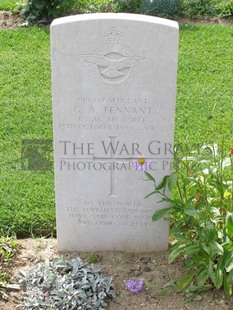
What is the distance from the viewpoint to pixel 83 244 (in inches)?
173

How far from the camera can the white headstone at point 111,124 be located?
149 inches

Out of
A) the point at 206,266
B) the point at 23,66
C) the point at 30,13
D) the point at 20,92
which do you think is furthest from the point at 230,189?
the point at 30,13

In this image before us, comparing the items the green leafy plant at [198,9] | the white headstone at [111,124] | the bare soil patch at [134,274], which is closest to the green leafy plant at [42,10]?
the green leafy plant at [198,9]

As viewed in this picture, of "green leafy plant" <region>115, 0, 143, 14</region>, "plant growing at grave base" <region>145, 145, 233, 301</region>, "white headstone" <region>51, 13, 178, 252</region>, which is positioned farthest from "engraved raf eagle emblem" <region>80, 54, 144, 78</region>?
"green leafy plant" <region>115, 0, 143, 14</region>

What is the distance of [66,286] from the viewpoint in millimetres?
3916

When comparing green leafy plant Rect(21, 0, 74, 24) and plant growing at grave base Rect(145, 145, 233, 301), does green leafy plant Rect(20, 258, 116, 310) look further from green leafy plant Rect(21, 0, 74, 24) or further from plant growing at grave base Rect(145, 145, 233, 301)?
green leafy plant Rect(21, 0, 74, 24)

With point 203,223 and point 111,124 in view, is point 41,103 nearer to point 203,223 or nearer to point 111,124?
point 111,124

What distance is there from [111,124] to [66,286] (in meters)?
1.00

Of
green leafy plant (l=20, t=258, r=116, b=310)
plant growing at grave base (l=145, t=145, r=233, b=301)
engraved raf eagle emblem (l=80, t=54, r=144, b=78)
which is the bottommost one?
green leafy plant (l=20, t=258, r=116, b=310)

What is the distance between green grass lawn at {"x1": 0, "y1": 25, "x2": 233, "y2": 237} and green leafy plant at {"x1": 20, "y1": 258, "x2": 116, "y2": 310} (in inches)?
24.2

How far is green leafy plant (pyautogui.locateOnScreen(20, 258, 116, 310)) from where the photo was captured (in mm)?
3871

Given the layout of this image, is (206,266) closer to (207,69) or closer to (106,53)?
(106,53)

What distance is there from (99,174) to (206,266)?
0.88m

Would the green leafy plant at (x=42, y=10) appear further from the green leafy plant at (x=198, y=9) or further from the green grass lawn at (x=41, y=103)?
the green leafy plant at (x=198, y=9)
